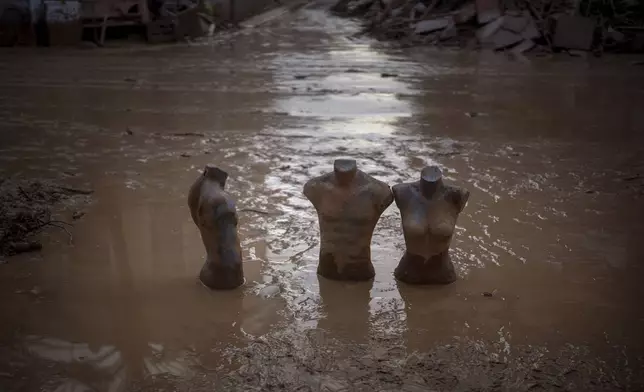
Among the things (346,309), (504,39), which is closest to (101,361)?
(346,309)

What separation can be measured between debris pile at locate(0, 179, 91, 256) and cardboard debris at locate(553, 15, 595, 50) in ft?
31.4

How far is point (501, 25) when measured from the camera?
1280 cm

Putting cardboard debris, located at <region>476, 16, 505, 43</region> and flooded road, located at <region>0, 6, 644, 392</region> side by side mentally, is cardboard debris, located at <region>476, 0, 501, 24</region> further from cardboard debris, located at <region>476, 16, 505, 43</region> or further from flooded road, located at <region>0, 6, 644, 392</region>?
flooded road, located at <region>0, 6, 644, 392</region>

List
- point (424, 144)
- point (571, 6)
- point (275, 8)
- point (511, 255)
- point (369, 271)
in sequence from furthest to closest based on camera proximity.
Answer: point (275, 8) → point (571, 6) → point (424, 144) → point (511, 255) → point (369, 271)

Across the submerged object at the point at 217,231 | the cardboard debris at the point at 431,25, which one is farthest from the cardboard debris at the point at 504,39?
the submerged object at the point at 217,231

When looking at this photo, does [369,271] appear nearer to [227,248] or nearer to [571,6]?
[227,248]

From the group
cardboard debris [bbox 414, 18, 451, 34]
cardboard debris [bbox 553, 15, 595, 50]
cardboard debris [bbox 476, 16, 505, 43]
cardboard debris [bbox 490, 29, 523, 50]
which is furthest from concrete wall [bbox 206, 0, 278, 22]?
cardboard debris [bbox 553, 15, 595, 50]

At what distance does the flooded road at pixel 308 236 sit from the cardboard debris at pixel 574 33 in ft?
10.4

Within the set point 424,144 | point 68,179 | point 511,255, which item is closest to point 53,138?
point 68,179

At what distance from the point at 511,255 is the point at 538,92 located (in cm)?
516

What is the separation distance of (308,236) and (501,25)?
9.65 meters

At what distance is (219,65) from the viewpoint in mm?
10469

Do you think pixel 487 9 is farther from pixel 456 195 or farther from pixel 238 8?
pixel 456 195

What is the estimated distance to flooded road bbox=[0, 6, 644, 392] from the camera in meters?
3.12
